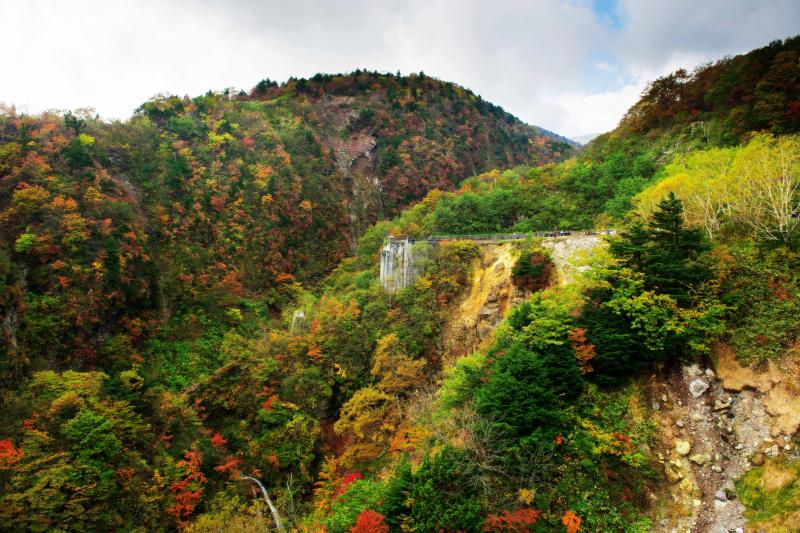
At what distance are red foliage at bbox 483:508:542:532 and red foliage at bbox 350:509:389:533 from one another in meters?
3.33

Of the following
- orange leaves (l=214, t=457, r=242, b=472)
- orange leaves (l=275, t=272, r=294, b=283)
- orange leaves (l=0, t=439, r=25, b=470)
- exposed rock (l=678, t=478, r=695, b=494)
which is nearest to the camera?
exposed rock (l=678, t=478, r=695, b=494)

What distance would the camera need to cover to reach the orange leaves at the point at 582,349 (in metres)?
14.8

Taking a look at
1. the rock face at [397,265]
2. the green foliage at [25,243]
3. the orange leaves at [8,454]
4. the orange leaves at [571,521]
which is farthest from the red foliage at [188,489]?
the green foliage at [25,243]

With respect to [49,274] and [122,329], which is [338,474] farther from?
[49,274]

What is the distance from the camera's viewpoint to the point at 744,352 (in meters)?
13.0

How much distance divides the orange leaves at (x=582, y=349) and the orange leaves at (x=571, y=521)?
4743 millimetres

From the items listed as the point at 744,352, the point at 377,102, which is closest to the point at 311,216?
the point at 377,102

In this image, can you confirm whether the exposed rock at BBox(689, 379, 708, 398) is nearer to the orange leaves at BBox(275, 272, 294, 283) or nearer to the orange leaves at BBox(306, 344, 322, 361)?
the orange leaves at BBox(306, 344, 322, 361)

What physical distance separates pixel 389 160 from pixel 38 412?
60363mm

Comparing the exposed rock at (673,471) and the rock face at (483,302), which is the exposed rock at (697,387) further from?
the rock face at (483,302)

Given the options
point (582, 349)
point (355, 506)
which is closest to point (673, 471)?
point (582, 349)

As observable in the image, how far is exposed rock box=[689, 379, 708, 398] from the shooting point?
44.0 ft

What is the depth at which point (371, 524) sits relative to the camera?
13.3m

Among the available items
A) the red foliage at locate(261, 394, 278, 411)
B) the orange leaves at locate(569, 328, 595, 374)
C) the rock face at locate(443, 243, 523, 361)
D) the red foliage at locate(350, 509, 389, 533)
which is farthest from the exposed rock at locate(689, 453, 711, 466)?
the red foliage at locate(261, 394, 278, 411)
